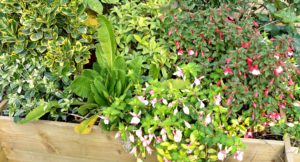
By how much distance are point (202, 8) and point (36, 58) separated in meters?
1.10

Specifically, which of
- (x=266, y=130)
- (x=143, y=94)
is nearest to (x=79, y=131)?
→ (x=143, y=94)

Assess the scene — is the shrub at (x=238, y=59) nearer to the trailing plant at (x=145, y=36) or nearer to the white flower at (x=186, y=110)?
A: the trailing plant at (x=145, y=36)

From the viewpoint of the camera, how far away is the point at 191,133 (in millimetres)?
1680

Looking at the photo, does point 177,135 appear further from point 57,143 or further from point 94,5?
point 94,5

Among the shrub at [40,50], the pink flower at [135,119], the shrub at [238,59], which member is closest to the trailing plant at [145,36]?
the shrub at [238,59]

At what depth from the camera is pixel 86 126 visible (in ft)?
6.07

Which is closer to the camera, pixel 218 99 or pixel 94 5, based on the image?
pixel 218 99

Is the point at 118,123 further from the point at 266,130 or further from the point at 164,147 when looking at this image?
the point at 266,130

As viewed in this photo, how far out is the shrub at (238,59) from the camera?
1.73 meters

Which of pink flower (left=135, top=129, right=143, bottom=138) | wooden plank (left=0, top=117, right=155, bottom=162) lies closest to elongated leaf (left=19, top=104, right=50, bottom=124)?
wooden plank (left=0, top=117, right=155, bottom=162)

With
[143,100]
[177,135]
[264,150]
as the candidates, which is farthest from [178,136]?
[264,150]

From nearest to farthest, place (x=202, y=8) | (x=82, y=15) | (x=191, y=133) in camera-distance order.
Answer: (x=191, y=133)
(x=82, y=15)
(x=202, y=8)

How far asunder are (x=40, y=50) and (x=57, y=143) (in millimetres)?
555

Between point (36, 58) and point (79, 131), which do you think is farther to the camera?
point (36, 58)
